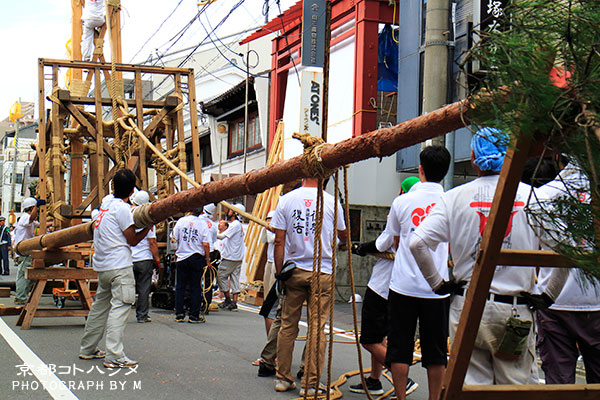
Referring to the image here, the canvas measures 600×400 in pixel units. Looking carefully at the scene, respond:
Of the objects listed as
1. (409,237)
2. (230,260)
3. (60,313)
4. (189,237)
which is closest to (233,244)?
(230,260)

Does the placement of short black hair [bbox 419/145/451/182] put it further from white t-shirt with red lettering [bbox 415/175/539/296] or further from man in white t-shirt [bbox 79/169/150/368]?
man in white t-shirt [bbox 79/169/150/368]

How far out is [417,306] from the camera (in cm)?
507

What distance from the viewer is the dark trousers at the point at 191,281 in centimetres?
1116

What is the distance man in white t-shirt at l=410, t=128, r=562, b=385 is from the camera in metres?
3.67

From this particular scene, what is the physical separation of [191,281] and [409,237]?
270 inches

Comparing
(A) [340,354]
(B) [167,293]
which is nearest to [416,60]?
(B) [167,293]

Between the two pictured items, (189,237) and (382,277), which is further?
(189,237)

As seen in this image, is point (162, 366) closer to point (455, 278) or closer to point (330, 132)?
point (455, 278)

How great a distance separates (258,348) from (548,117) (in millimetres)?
7100

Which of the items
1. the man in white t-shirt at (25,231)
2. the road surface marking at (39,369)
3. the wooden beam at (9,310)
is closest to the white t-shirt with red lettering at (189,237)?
the wooden beam at (9,310)

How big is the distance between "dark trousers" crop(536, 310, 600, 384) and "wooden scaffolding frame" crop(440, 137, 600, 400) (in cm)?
147

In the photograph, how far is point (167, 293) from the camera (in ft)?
42.1

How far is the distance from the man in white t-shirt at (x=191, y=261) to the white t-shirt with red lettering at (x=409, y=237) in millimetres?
6501

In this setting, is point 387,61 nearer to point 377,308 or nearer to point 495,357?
point 377,308
